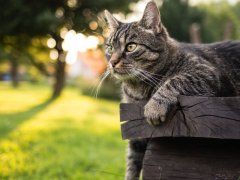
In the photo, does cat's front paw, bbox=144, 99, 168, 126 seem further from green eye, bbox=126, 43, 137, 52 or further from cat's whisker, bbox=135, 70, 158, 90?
green eye, bbox=126, 43, 137, 52

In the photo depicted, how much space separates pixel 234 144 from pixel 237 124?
0.99ft

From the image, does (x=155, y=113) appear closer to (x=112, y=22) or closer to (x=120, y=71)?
(x=120, y=71)

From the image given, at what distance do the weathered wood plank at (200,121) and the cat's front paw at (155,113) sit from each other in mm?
35

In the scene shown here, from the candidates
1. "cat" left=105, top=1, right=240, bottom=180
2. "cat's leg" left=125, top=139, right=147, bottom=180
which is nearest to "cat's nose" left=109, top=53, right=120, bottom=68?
Result: "cat" left=105, top=1, right=240, bottom=180

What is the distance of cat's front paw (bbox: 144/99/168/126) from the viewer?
1.94m

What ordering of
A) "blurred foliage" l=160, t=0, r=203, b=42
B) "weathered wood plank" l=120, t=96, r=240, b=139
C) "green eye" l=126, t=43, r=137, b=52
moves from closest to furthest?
"weathered wood plank" l=120, t=96, r=240, b=139, "green eye" l=126, t=43, r=137, b=52, "blurred foliage" l=160, t=0, r=203, b=42

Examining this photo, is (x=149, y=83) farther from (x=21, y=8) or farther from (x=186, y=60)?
(x=21, y=8)

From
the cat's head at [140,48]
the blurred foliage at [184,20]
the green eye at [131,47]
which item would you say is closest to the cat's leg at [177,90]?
the cat's head at [140,48]

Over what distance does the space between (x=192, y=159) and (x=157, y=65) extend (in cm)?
75

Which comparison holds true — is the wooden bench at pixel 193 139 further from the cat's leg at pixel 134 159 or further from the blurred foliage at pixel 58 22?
the blurred foliage at pixel 58 22

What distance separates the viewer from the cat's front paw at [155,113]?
76.5 inches

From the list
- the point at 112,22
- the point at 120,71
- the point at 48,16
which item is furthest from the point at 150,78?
the point at 48,16

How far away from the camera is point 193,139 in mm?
2100

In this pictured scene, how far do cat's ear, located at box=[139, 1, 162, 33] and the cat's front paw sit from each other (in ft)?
2.65
